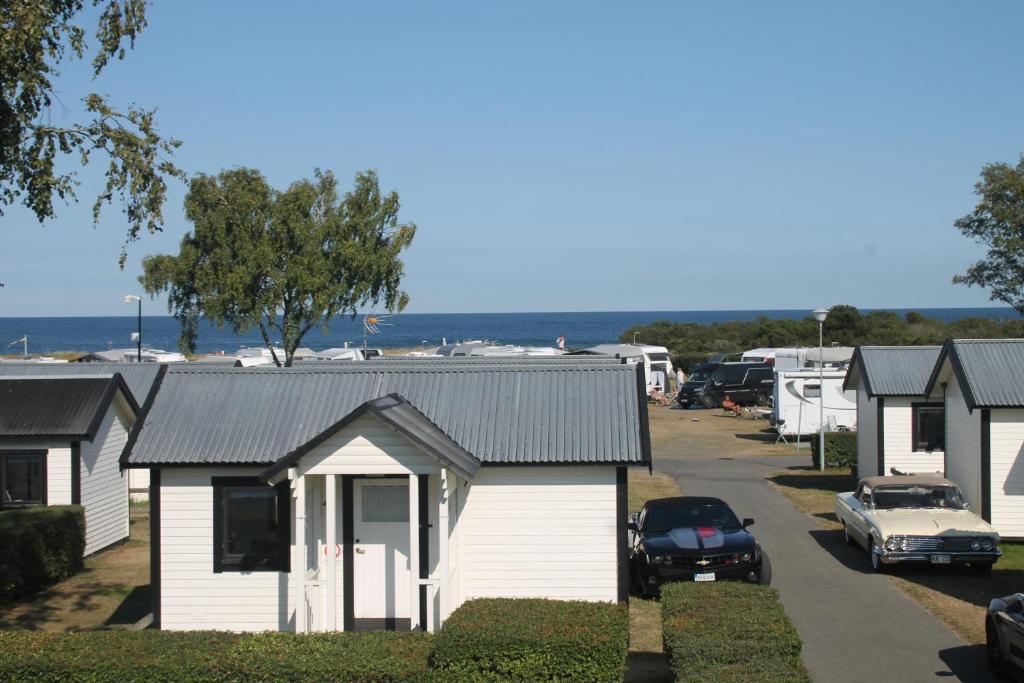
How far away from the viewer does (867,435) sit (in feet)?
82.0

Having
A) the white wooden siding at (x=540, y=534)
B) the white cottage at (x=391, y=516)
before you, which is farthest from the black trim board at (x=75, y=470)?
the white wooden siding at (x=540, y=534)

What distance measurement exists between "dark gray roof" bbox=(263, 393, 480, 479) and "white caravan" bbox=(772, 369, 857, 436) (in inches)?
963

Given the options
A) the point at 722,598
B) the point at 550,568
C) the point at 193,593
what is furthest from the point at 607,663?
the point at 193,593

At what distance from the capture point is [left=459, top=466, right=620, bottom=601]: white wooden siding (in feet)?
41.1

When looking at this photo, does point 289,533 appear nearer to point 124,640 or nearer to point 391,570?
point 391,570

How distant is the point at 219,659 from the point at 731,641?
183 inches

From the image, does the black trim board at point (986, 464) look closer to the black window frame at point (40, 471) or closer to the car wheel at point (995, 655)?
the car wheel at point (995, 655)

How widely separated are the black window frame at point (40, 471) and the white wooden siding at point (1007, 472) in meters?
17.4

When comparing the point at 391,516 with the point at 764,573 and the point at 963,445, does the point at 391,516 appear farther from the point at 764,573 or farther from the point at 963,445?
the point at 963,445

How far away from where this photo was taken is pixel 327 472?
466 inches

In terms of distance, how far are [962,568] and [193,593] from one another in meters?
11.9

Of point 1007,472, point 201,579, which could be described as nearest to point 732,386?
point 1007,472

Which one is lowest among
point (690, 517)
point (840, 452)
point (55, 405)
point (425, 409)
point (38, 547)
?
point (840, 452)

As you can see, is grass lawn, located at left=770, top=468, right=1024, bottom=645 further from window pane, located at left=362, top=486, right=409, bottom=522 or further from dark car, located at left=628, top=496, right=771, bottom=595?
window pane, located at left=362, top=486, right=409, bottom=522
